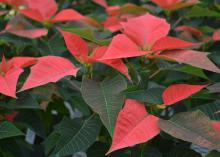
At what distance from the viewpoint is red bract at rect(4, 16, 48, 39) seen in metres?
0.98

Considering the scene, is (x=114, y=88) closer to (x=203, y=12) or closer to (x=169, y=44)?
(x=169, y=44)

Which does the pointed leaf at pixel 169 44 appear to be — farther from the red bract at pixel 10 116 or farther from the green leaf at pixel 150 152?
the red bract at pixel 10 116

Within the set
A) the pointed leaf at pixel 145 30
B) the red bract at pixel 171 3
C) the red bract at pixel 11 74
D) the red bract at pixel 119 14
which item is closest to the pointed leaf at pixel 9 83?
the red bract at pixel 11 74

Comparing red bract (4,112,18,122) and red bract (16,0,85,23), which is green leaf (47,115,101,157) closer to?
red bract (4,112,18,122)

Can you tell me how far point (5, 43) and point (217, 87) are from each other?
571mm

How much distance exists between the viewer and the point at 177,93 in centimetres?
70

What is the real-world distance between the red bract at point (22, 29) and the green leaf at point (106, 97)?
30 cm

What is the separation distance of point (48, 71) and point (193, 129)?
0.26 m

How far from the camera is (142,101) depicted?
0.69 metres

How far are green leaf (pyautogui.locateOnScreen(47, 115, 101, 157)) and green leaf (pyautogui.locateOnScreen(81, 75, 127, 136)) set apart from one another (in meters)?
0.07

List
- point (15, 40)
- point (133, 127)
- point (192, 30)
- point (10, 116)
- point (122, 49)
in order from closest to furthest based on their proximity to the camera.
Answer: point (133, 127)
point (122, 49)
point (10, 116)
point (15, 40)
point (192, 30)

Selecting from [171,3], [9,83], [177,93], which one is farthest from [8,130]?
[171,3]

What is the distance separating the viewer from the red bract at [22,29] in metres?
0.98

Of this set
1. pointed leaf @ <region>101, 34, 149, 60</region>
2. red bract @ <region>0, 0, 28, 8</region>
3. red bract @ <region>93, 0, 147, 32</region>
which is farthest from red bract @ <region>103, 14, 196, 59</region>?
red bract @ <region>0, 0, 28, 8</region>
